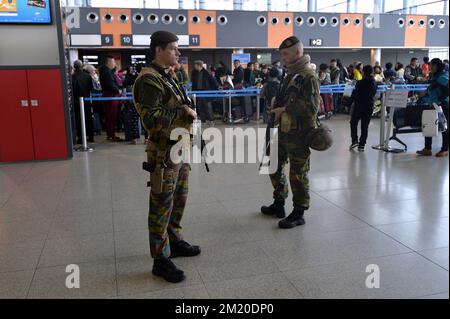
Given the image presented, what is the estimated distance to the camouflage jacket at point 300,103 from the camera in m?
3.28

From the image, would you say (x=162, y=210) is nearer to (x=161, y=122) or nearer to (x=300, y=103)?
(x=161, y=122)

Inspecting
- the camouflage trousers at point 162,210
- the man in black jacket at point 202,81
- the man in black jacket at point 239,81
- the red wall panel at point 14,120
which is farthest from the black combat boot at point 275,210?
the man in black jacket at point 239,81

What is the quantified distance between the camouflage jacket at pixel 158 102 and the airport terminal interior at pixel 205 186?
18mm

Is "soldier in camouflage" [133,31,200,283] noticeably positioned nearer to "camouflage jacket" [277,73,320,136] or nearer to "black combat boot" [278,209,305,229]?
"camouflage jacket" [277,73,320,136]

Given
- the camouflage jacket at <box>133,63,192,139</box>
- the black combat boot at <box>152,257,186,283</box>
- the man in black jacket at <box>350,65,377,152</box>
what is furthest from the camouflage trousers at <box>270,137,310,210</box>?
the man in black jacket at <box>350,65,377,152</box>

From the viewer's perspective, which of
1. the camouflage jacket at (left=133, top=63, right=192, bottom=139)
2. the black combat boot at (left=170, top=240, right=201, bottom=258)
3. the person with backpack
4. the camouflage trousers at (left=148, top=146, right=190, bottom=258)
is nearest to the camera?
the camouflage jacket at (left=133, top=63, right=192, bottom=139)

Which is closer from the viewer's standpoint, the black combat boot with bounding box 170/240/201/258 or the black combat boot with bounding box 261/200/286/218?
the black combat boot with bounding box 170/240/201/258

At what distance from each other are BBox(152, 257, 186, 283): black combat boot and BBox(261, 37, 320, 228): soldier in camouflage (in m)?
1.18

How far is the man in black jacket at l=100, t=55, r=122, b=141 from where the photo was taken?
784 cm

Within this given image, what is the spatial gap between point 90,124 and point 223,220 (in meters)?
5.30

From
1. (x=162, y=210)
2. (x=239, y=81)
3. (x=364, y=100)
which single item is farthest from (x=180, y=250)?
(x=239, y=81)

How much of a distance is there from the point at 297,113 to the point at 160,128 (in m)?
1.33

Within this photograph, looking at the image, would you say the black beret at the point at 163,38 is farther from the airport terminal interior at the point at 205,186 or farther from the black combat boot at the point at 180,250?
the black combat boot at the point at 180,250

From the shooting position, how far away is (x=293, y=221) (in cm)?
353
